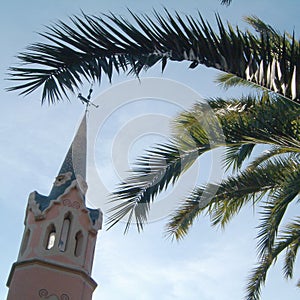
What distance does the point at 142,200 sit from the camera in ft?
21.7

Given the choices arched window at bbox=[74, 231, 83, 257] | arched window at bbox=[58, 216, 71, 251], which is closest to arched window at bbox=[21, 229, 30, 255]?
arched window at bbox=[58, 216, 71, 251]

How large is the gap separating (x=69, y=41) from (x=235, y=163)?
3.94m

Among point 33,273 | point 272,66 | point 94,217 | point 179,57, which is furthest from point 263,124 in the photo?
point 94,217

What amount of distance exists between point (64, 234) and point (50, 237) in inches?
17.4

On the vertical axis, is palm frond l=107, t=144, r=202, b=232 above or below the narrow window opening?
below

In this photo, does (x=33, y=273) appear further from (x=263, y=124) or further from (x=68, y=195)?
(x=263, y=124)

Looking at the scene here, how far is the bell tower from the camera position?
590 inches

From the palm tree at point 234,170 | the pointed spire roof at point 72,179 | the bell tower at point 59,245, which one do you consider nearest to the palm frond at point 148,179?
the palm tree at point 234,170

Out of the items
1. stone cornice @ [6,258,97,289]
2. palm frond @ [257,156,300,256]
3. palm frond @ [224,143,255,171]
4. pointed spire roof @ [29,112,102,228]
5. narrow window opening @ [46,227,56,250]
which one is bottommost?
palm frond @ [257,156,300,256]

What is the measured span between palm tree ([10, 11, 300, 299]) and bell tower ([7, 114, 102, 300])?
7414 mm

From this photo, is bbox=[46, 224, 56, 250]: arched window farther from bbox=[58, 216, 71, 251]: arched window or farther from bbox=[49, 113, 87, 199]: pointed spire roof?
bbox=[49, 113, 87, 199]: pointed spire roof

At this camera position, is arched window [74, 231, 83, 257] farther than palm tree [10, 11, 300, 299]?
Yes

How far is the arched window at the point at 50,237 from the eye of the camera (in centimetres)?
1609

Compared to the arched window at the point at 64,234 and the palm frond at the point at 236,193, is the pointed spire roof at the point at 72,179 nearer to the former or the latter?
the arched window at the point at 64,234
